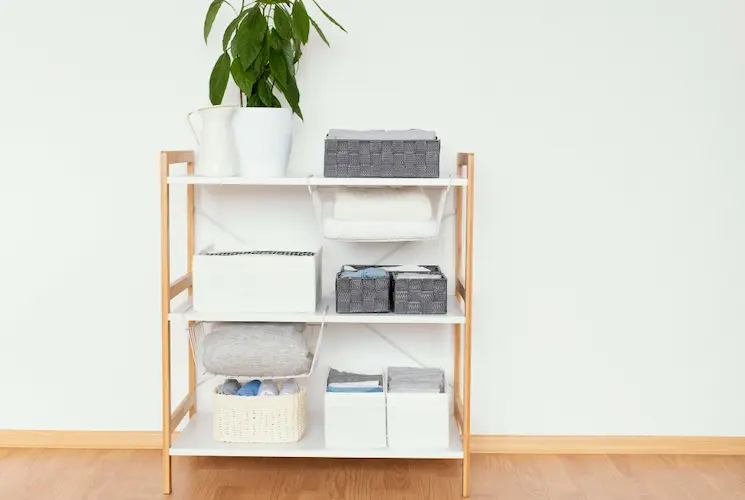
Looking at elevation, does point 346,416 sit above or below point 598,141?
below

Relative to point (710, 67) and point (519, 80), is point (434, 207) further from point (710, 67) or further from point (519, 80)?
point (710, 67)

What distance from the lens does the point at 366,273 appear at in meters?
2.52

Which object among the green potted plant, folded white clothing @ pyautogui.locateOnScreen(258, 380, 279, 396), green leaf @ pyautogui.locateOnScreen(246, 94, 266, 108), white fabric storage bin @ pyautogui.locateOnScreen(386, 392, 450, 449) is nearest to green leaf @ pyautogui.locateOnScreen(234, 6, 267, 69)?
the green potted plant

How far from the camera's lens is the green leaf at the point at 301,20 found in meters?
2.52

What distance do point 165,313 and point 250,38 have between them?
788 millimetres

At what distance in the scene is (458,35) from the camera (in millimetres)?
2748

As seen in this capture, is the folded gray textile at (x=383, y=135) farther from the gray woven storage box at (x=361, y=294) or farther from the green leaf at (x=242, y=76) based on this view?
the gray woven storage box at (x=361, y=294)

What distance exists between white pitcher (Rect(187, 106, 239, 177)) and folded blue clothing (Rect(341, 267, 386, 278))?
421 millimetres

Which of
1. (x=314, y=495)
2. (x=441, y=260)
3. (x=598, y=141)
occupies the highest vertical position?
(x=598, y=141)

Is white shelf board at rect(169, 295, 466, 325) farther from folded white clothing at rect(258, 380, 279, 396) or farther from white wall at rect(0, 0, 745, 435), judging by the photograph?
white wall at rect(0, 0, 745, 435)

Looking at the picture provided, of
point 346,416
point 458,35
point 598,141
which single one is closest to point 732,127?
point 598,141

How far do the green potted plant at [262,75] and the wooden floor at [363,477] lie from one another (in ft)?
2.88

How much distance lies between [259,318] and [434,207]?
59 cm

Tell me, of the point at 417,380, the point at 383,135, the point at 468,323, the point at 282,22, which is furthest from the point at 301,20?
the point at 417,380
